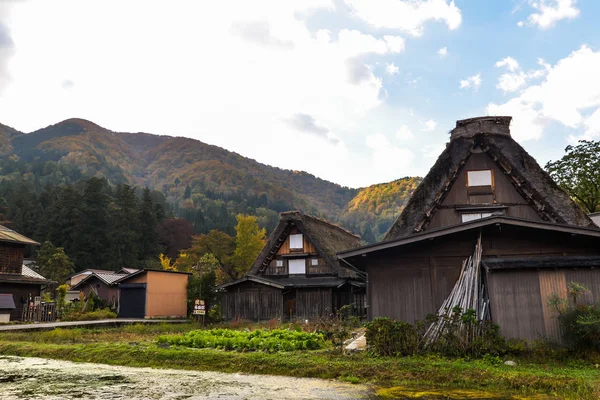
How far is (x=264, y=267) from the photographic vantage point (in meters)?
35.3

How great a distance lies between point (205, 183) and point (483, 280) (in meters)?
158

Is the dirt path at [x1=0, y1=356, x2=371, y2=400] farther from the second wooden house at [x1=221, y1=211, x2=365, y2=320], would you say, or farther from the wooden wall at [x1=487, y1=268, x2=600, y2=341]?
the second wooden house at [x1=221, y1=211, x2=365, y2=320]

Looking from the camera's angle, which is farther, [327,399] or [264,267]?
[264,267]

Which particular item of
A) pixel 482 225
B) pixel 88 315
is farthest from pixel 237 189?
pixel 482 225

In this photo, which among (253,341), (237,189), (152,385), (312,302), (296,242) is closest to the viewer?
(152,385)

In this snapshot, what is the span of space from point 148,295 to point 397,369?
105 feet

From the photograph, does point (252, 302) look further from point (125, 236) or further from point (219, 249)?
point (125, 236)

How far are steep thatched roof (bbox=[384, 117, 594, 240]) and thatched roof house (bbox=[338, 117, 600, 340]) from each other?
0.14 feet

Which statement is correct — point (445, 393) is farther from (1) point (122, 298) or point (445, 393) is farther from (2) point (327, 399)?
(1) point (122, 298)

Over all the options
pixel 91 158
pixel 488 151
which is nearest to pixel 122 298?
pixel 488 151

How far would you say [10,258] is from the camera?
33.8 meters

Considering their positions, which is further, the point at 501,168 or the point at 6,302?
the point at 6,302

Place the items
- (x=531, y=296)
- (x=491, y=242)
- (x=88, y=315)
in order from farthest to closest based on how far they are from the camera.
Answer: (x=88, y=315)
(x=491, y=242)
(x=531, y=296)

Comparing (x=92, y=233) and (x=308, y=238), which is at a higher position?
(x=92, y=233)
